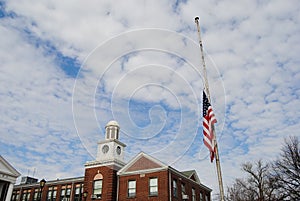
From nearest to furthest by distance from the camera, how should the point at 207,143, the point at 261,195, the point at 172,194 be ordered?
the point at 207,143 < the point at 172,194 < the point at 261,195

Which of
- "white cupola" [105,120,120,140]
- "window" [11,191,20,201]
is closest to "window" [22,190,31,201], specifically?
"window" [11,191,20,201]

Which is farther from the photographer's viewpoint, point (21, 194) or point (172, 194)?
point (21, 194)

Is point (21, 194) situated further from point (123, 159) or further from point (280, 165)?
point (280, 165)

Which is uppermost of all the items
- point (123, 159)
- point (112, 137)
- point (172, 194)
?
point (112, 137)

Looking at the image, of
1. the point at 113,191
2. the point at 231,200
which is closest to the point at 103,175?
the point at 113,191

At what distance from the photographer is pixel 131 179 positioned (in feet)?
110

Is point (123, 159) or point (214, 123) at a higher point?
point (123, 159)

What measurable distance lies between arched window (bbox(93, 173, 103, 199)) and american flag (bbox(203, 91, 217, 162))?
21993mm

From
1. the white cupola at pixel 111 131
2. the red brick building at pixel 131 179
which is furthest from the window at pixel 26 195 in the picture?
the white cupola at pixel 111 131

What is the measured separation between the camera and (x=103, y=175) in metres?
34.9

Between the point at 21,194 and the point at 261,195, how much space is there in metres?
42.5

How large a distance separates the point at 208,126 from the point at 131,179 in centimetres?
A: 1971

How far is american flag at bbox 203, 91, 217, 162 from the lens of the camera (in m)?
15.7

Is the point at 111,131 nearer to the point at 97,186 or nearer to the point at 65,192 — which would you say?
the point at 97,186
